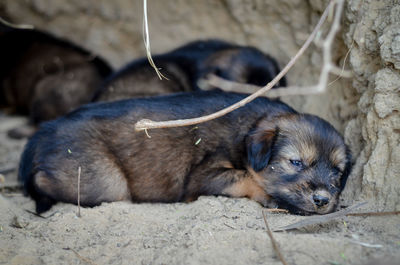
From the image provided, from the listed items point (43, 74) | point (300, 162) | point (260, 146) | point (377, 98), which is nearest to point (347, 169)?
point (300, 162)

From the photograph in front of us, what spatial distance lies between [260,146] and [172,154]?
992mm

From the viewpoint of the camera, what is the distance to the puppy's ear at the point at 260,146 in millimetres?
4512

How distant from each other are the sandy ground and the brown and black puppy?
19 cm

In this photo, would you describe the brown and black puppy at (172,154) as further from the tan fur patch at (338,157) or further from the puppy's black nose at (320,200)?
the puppy's black nose at (320,200)

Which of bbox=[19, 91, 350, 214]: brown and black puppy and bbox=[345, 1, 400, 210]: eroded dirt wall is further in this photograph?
bbox=[19, 91, 350, 214]: brown and black puppy

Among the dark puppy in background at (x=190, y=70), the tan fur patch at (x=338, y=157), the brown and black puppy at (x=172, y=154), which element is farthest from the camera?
the dark puppy in background at (x=190, y=70)

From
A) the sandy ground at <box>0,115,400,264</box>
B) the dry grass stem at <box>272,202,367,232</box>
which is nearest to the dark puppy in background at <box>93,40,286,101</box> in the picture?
the sandy ground at <box>0,115,400,264</box>

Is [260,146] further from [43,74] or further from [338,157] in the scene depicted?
[43,74]

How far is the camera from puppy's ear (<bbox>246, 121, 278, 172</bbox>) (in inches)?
178

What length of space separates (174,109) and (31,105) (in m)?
4.38

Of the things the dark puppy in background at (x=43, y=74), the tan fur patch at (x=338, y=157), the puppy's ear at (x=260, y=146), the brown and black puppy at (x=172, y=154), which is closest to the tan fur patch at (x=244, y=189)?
the brown and black puppy at (x=172, y=154)

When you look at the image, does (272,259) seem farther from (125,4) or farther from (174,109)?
(125,4)

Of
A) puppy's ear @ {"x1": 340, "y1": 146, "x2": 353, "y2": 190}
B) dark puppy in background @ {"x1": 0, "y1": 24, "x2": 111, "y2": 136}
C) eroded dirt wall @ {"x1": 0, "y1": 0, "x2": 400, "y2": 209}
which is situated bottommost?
dark puppy in background @ {"x1": 0, "y1": 24, "x2": 111, "y2": 136}

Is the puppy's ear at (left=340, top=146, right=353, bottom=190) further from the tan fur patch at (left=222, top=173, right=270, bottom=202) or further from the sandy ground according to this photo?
the tan fur patch at (left=222, top=173, right=270, bottom=202)
